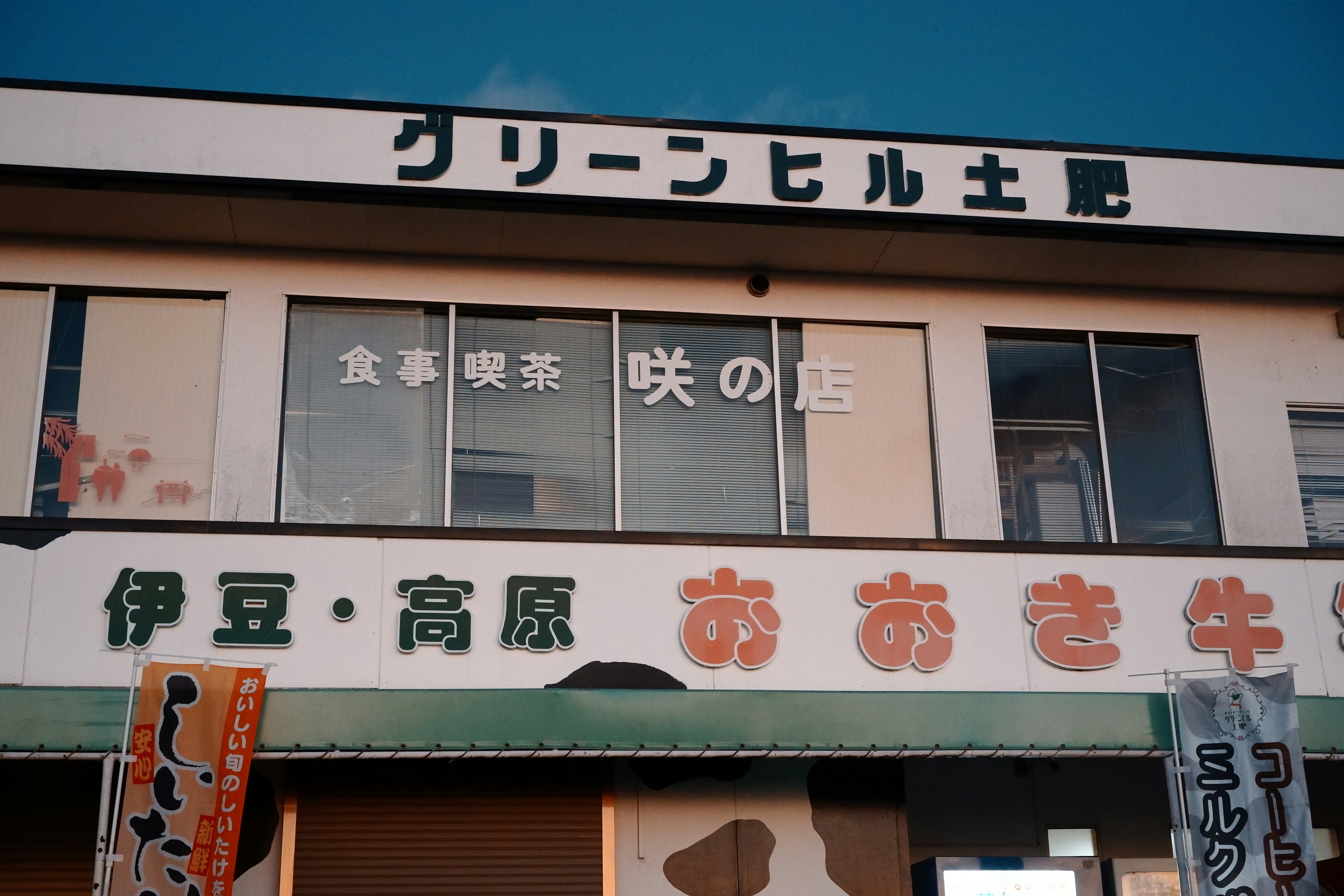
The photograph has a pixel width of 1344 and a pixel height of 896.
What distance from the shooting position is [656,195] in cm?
1161

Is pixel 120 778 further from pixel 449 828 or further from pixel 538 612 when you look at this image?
pixel 538 612

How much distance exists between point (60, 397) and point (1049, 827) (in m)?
9.26

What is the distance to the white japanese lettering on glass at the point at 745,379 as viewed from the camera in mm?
12094

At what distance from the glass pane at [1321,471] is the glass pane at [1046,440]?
6.42ft

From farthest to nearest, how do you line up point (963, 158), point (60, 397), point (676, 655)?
point (963, 158)
point (60, 397)
point (676, 655)

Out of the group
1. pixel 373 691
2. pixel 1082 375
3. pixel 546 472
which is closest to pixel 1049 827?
pixel 1082 375

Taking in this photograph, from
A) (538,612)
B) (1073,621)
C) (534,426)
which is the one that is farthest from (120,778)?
(1073,621)

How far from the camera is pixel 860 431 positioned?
12.2 m

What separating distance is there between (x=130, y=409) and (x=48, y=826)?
10.8 feet

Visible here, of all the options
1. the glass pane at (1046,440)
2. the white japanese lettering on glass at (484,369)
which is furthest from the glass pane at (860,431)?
the white japanese lettering on glass at (484,369)

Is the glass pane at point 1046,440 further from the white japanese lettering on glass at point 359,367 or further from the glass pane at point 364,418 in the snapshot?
the white japanese lettering on glass at point 359,367

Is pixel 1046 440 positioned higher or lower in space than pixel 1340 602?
higher

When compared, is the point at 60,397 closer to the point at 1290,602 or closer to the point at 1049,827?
the point at 1049,827

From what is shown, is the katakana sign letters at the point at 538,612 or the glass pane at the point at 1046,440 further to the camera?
the glass pane at the point at 1046,440
